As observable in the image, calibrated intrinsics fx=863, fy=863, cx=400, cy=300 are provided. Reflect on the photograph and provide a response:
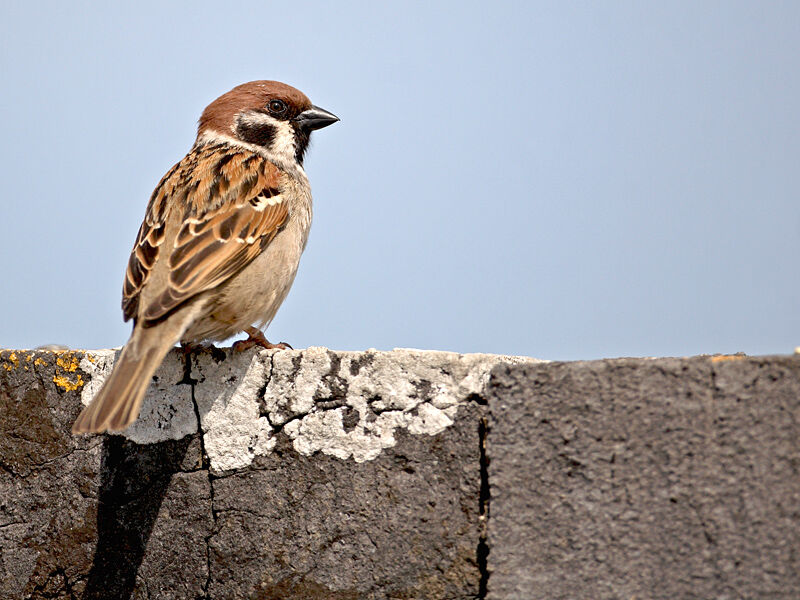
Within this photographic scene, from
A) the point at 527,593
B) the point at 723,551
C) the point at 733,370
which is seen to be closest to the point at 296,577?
the point at 527,593

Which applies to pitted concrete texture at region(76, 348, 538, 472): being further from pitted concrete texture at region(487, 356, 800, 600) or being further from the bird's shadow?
pitted concrete texture at region(487, 356, 800, 600)

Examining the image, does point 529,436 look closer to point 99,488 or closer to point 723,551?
point 723,551

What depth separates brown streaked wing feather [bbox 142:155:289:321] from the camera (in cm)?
324

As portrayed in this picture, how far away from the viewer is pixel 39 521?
286 centimetres

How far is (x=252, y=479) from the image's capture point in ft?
8.81

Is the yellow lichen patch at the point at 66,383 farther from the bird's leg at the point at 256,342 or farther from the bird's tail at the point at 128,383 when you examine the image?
the bird's leg at the point at 256,342

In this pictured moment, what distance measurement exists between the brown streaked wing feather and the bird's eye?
613 mm

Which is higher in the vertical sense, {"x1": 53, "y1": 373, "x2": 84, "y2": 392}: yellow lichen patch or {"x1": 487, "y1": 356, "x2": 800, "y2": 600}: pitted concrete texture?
{"x1": 53, "y1": 373, "x2": 84, "y2": 392}: yellow lichen patch

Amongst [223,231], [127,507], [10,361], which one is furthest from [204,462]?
[223,231]

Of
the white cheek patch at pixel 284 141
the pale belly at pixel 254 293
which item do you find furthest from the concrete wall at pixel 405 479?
the white cheek patch at pixel 284 141

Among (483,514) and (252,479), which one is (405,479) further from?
(252,479)

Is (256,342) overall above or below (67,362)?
above

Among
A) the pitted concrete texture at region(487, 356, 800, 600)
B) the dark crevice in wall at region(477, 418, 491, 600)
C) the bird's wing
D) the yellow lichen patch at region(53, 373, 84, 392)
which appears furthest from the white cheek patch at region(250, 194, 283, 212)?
the pitted concrete texture at region(487, 356, 800, 600)

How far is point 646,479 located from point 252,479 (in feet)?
4.03
